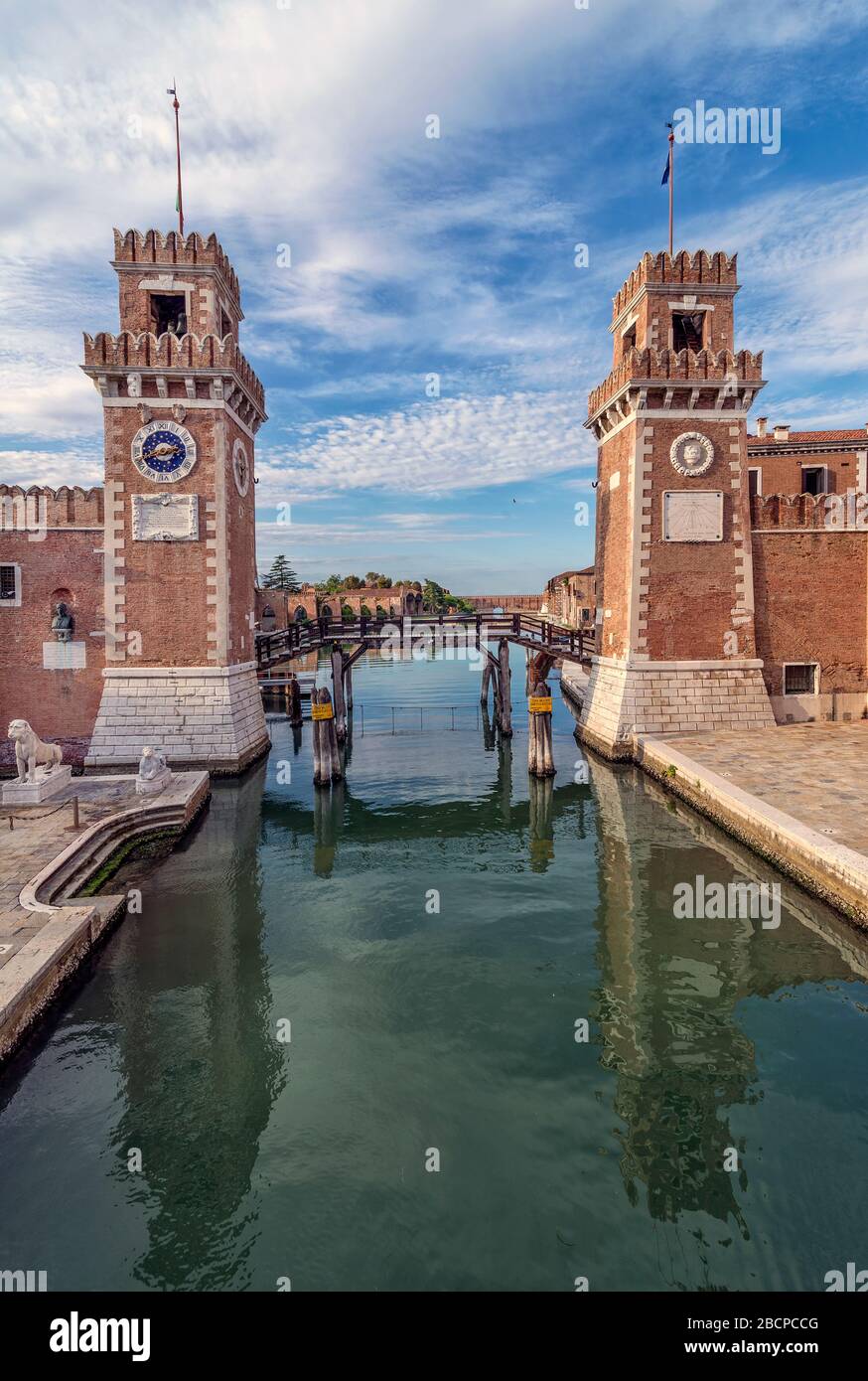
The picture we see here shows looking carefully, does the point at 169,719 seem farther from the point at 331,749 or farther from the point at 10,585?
the point at 10,585

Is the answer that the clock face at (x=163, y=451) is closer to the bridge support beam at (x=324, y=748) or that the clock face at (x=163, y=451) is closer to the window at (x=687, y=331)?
the bridge support beam at (x=324, y=748)

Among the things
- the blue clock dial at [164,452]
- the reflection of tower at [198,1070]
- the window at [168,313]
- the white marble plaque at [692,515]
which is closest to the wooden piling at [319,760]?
the reflection of tower at [198,1070]

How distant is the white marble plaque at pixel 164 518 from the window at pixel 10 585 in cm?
459

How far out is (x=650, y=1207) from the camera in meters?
6.61

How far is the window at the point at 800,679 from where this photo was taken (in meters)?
25.5

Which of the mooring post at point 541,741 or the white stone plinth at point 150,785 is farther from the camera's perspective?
the mooring post at point 541,741

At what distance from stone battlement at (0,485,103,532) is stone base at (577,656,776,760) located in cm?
1921

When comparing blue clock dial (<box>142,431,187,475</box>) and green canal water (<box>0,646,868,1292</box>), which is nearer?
green canal water (<box>0,646,868,1292</box>)

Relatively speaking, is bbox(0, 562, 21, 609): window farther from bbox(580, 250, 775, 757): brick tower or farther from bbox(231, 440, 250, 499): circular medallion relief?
bbox(580, 250, 775, 757): brick tower

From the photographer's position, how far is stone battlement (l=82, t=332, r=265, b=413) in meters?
22.2

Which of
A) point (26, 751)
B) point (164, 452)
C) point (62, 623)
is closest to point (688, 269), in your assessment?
point (164, 452)

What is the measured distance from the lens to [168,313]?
81.0ft

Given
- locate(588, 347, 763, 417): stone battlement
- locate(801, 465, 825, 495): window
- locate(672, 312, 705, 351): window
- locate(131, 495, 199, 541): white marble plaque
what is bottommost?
locate(131, 495, 199, 541): white marble plaque

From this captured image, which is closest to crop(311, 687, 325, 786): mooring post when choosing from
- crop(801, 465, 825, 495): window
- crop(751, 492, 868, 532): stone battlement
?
crop(751, 492, 868, 532): stone battlement
